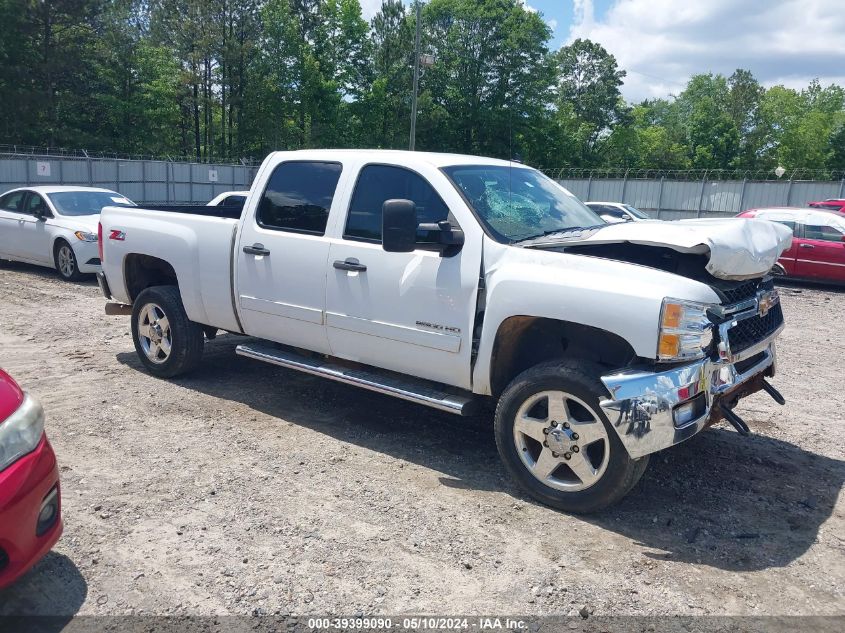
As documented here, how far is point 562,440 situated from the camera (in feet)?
13.0

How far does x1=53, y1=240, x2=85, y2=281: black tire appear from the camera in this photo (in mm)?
11672

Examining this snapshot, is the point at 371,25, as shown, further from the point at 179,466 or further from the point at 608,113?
the point at 179,466

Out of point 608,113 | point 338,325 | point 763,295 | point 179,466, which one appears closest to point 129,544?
point 179,466

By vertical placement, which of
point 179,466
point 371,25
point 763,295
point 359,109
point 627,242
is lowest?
point 179,466

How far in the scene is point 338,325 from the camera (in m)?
5.02

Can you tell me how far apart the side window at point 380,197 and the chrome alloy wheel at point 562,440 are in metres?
1.46

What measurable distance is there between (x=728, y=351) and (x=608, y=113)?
237ft

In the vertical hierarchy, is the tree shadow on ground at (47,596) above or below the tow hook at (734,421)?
below

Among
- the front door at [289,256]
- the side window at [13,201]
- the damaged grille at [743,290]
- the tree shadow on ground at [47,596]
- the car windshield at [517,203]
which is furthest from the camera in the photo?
the side window at [13,201]

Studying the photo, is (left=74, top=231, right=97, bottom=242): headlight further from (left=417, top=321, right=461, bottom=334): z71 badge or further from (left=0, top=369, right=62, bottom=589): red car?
(left=0, top=369, right=62, bottom=589): red car

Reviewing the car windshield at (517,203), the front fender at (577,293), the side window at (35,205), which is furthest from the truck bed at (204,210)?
the side window at (35,205)

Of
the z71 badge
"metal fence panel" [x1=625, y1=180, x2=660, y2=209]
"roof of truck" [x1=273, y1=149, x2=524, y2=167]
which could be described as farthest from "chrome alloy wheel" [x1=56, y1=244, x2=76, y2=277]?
"metal fence panel" [x1=625, y1=180, x2=660, y2=209]

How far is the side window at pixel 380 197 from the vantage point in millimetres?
4723

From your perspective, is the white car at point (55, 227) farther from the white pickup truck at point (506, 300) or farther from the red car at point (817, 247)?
the red car at point (817, 247)
